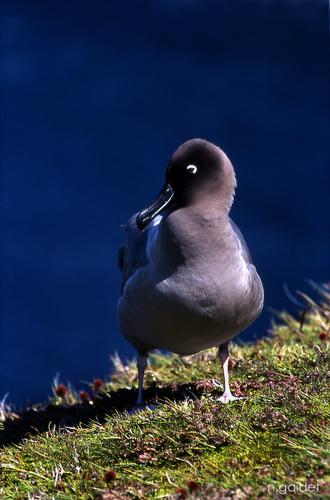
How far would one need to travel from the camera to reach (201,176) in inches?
226

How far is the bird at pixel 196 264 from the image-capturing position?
5.65 m

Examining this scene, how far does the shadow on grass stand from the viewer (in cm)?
636

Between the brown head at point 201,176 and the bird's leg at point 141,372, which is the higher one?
the brown head at point 201,176

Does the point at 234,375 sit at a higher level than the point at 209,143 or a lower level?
lower

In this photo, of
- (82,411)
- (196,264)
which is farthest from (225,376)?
(82,411)

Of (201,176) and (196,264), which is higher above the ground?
(201,176)

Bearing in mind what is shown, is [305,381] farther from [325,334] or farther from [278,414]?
[325,334]

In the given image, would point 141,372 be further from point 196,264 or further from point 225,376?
point 196,264

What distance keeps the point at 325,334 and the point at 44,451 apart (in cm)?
289

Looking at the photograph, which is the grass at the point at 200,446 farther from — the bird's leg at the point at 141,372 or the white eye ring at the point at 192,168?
the white eye ring at the point at 192,168

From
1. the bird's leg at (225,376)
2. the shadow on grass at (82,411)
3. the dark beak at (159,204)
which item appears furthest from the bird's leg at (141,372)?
the dark beak at (159,204)

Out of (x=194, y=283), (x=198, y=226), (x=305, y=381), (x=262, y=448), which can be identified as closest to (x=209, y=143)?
(x=198, y=226)

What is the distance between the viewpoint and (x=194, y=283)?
563 cm

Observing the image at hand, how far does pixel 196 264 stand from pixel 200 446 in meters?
1.31
